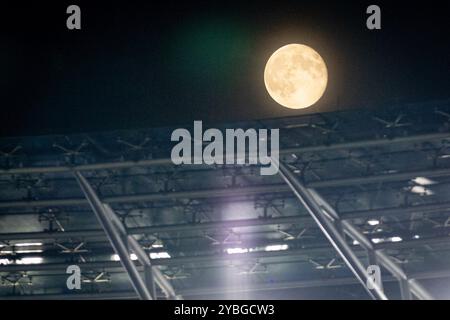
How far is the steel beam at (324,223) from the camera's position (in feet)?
87.7

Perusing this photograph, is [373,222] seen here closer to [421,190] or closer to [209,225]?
[421,190]

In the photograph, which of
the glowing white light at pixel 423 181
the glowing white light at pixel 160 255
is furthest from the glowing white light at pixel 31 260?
the glowing white light at pixel 423 181

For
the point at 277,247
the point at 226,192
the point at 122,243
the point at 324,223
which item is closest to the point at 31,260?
the point at 122,243

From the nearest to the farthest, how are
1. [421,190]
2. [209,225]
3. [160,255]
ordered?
[421,190]
[209,225]
[160,255]

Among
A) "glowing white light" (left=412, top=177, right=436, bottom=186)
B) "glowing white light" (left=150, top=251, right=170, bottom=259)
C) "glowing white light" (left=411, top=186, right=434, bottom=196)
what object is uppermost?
"glowing white light" (left=412, top=177, right=436, bottom=186)

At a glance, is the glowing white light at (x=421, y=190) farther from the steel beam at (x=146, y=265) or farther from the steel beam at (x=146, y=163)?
the steel beam at (x=146, y=265)

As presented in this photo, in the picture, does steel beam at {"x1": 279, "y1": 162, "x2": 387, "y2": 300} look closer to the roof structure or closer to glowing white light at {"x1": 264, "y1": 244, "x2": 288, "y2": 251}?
the roof structure

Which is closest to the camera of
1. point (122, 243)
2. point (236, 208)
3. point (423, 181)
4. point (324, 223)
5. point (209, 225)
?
point (324, 223)

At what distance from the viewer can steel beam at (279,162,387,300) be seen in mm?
26734

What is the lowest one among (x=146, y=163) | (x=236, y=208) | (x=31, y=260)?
(x=31, y=260)

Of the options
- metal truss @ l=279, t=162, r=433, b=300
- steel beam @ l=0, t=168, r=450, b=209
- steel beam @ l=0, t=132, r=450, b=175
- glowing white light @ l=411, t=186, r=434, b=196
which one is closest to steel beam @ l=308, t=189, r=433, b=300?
metal truss @ l=279, t=162, r=433, b=300

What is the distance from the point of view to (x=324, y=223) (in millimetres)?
27094

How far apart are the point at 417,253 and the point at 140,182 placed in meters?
12.7

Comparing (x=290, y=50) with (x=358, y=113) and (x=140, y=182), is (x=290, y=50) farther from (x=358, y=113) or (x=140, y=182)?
(x=140, y=182)
